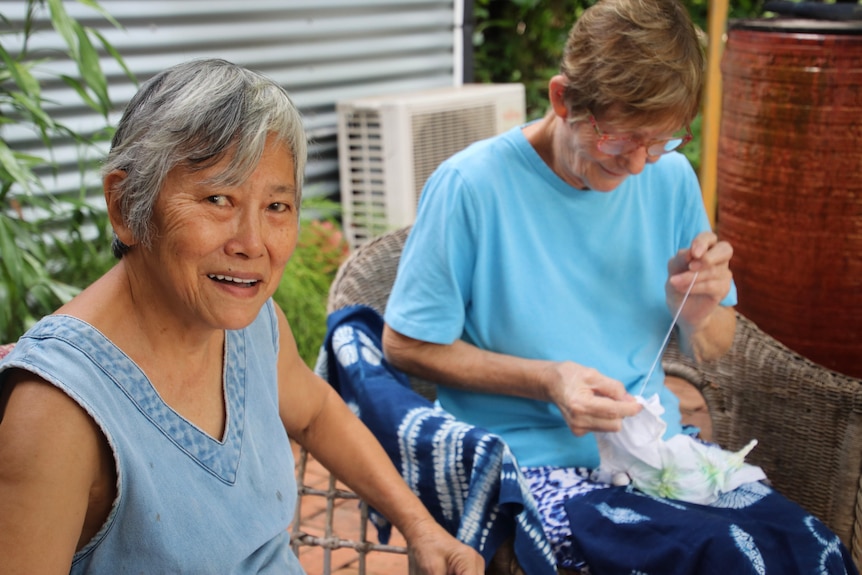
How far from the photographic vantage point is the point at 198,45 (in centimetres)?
466

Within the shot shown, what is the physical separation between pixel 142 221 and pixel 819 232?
2.28m

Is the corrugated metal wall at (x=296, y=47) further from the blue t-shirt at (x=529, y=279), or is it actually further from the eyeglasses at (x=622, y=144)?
the eyeglasses at (x=622, y=144)

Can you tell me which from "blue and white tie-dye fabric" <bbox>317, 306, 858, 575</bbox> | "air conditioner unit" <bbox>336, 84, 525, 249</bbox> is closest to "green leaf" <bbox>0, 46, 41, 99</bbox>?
"blue and white tie-dye fabric" <bbox>317, 306, 858, 575</bbox>

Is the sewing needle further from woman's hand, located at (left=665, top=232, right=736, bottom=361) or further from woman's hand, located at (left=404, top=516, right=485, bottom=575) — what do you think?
woman's hand, located at (left=404, top=516, right=485, bottom=575)

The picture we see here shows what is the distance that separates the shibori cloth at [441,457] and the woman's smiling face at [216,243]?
2.00 ft

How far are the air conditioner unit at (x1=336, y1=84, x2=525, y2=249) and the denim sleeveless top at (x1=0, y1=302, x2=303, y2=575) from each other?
11.3ft

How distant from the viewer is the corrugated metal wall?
4.15 meters

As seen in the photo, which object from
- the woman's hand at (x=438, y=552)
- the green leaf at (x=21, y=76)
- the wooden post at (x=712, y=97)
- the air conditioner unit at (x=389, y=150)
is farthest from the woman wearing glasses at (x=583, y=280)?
the air conditioner unit at (x=389, y=150)

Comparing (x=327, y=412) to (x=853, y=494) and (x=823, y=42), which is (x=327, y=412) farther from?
(x=823, y=42)

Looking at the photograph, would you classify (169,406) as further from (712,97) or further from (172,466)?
(712,97)

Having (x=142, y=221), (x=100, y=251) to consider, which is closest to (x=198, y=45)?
(x=100, y=251)

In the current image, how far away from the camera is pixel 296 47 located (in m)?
5.13

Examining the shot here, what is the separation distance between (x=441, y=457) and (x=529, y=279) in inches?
19.4

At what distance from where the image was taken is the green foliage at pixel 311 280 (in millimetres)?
4211
